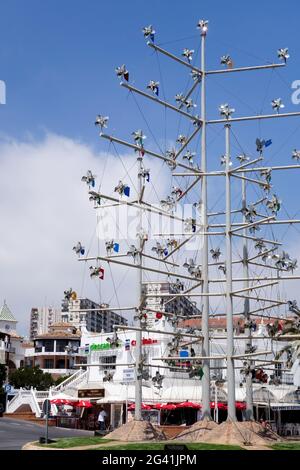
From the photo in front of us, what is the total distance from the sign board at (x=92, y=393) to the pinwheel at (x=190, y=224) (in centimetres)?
2693

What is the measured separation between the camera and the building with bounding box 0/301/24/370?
120 meters

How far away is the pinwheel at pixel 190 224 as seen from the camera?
109 feet

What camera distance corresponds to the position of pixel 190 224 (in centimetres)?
3338

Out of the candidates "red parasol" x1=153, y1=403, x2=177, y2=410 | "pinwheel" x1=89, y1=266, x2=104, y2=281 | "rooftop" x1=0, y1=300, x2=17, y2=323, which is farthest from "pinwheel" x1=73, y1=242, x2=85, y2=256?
"rooftop" x1=0, y1=300, x2=17, y2=323

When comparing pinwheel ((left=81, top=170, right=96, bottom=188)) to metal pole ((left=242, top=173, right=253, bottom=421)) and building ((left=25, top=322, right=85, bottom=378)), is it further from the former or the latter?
building ((left=25, top=322, right=85, bottom=378))

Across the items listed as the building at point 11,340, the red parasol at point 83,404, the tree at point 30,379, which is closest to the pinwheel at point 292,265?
the red parasol at point 83,404

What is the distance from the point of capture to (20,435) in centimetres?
4181

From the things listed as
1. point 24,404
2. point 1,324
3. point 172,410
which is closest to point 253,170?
point 172,410

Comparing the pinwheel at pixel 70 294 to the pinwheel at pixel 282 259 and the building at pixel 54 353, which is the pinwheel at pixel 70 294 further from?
the building at pixel 54 353

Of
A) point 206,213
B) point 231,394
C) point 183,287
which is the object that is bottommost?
point 231,394

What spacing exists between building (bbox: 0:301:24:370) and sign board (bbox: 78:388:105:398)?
6299 cm
